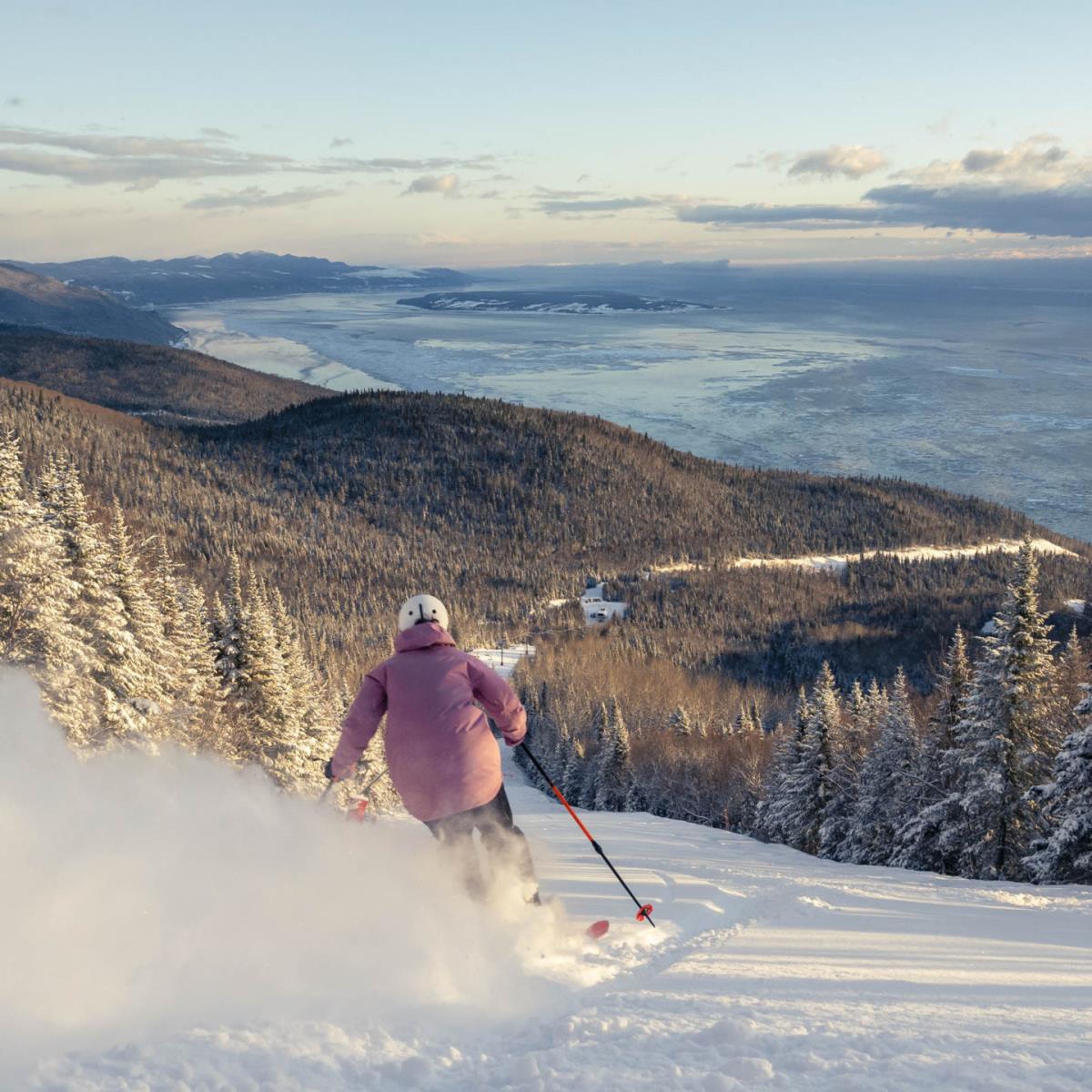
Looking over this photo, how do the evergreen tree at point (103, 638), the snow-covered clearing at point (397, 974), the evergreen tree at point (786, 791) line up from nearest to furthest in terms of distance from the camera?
the snow-covered clearing at point (397, 974), the evergreen tree at point (103, 638), the evergreen tree at point (786, 791)

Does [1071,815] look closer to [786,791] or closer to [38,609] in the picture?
[786,791]

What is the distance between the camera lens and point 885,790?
2975 cm

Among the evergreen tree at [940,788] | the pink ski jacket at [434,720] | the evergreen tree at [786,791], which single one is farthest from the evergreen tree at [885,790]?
the pink ski jacket at [434,720]

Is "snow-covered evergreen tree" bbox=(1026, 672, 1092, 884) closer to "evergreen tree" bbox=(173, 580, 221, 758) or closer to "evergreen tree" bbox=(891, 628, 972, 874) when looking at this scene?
"evergreen tree" bbox=(891, 628, 972, 874)

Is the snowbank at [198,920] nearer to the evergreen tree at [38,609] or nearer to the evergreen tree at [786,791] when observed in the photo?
the evergreen tree at [38,609]

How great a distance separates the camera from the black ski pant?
750cm

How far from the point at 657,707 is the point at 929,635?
72598mm

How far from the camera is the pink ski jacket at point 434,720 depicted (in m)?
7.17

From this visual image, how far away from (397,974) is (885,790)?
27.4m

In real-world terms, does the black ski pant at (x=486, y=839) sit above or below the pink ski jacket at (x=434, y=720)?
below

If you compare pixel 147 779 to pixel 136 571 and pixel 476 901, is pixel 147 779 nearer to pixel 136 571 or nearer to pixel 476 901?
pixel 476 901

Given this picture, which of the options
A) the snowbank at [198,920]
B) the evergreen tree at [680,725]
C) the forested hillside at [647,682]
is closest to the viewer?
the snowbank at [198,920]

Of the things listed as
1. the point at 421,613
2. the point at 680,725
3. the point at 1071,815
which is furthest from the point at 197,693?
the point at 680,725

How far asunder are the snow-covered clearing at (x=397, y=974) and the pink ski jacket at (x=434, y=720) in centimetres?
81
